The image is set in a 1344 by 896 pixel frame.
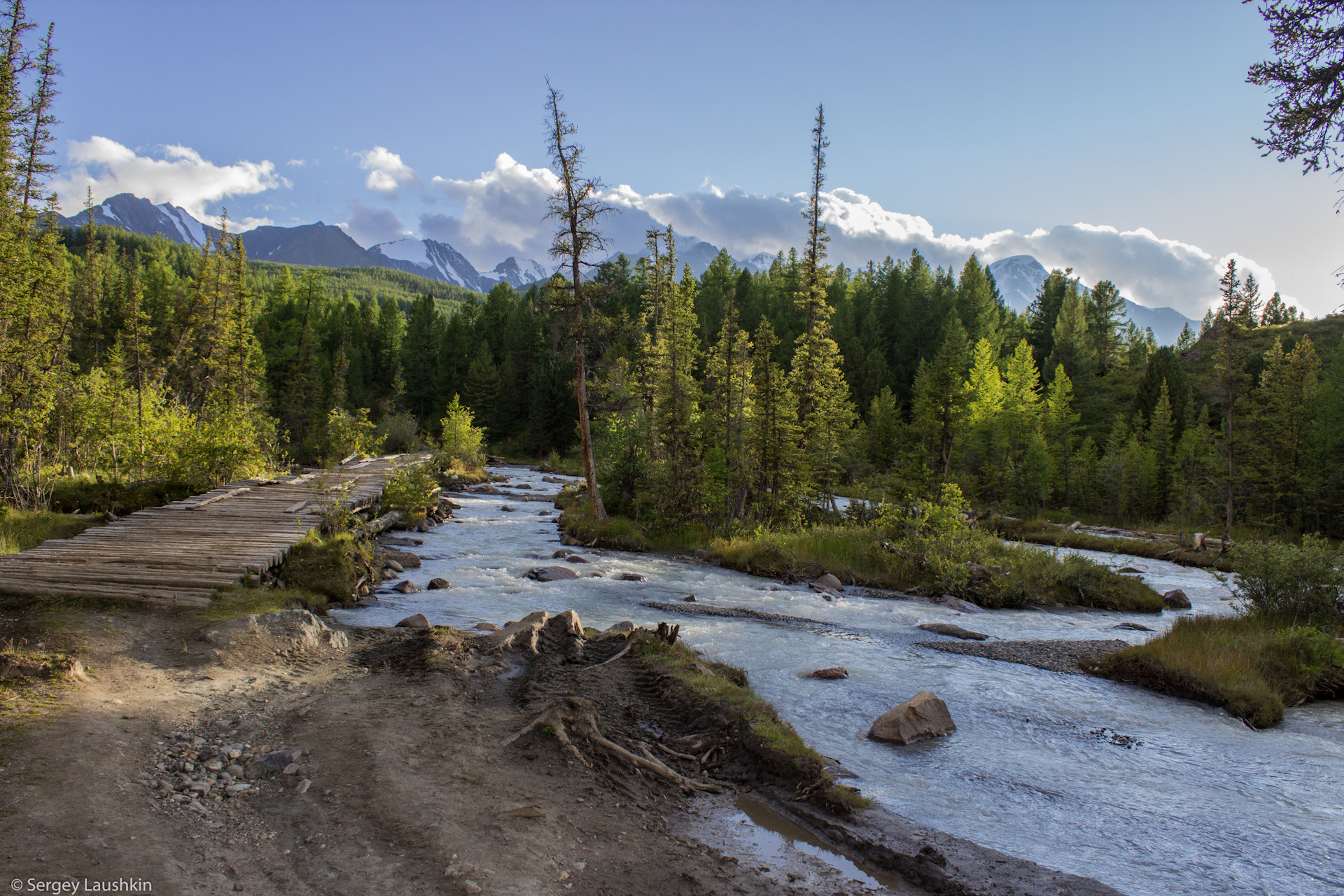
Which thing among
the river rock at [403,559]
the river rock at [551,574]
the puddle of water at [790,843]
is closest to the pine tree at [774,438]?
the river rock at [551,574]

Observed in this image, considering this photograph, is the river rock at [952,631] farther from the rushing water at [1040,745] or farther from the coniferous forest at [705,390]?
the coniferous forest at [705,390]

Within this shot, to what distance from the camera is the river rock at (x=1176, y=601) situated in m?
17.9

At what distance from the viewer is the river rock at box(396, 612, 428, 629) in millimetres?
10701

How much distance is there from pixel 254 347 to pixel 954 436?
156 ft

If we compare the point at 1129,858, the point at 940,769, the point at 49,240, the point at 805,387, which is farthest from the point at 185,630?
the point at 805,387

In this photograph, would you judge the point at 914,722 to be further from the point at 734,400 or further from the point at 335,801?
the point at 734,400

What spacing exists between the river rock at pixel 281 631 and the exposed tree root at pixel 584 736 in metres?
3.99

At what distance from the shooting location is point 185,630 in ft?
29.1

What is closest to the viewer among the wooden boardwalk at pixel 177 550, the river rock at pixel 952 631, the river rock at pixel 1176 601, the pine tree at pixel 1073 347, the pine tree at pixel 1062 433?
the wooden boardwalk at pixel 177 550

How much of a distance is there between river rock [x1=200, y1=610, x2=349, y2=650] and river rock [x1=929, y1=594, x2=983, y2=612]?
44.2ft

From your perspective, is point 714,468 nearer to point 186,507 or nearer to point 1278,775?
point 186,507

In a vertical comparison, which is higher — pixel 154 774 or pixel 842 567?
pixel 154 774

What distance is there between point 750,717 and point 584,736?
6.20 feet

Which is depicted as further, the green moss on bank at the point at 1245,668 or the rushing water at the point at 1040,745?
the green moss on bank at the point at 1245,668
